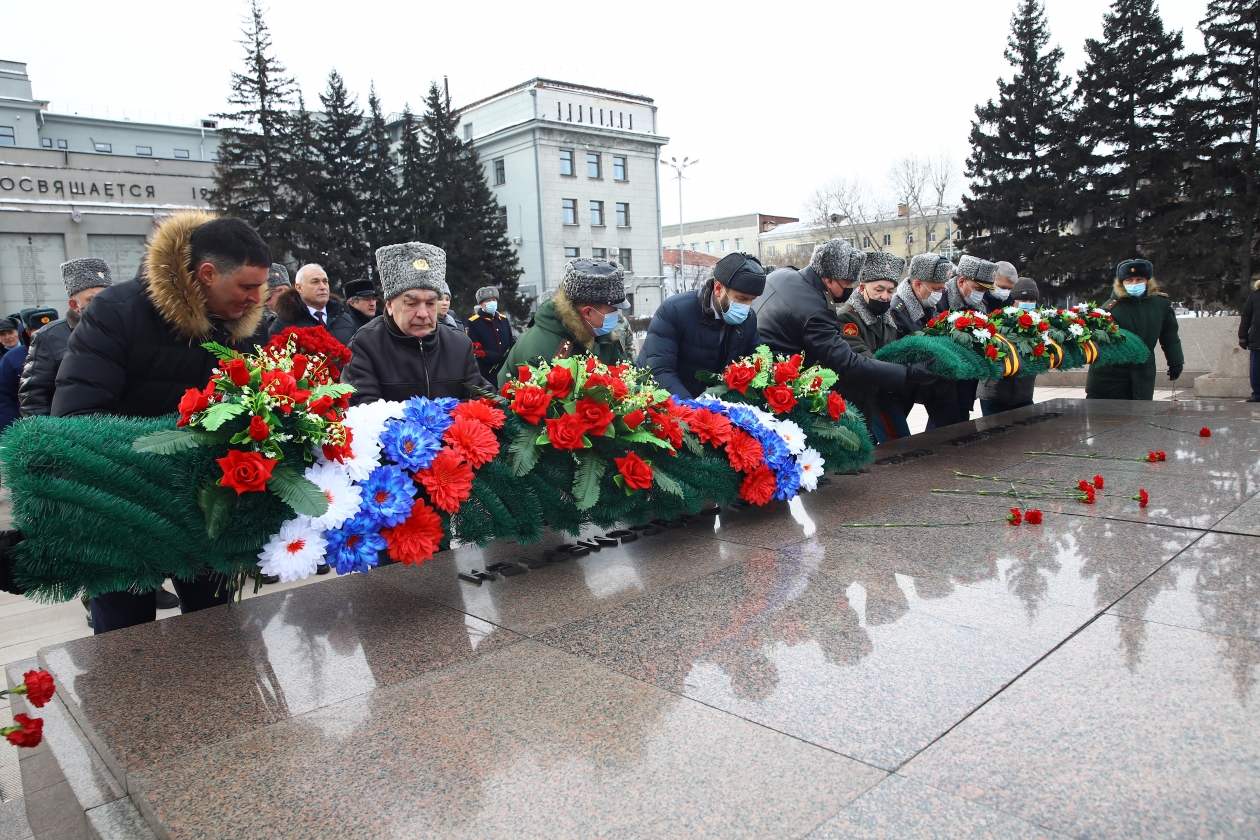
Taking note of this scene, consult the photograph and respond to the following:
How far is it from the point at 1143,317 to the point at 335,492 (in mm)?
6909

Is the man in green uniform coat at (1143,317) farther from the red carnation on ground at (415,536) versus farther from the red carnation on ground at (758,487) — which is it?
the red carnation on ground at (415,536)

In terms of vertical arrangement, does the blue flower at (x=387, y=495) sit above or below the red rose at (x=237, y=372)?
below

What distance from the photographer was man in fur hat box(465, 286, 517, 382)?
847 centimetres

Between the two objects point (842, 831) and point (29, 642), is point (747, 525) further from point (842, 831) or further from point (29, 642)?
point (29, 642)

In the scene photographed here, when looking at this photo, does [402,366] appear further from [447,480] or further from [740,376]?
[740,376]

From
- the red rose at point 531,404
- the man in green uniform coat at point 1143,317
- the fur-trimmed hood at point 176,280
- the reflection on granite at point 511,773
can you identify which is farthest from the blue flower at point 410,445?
the man in green uniform coat at point 1143,317

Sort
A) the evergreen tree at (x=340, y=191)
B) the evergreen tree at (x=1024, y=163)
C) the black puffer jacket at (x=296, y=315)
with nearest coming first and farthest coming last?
the black puffer jacket at (x=296, y=315) → the evergreen tree at (x=1024, y=163) → the evergreen tree at (x=340, y=191)

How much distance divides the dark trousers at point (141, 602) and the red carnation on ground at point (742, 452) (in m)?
1.97

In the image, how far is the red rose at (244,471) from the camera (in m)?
2.33

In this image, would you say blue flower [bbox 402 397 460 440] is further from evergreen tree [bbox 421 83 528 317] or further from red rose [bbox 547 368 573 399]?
evergreen tree [bbox 421 83 528 317]

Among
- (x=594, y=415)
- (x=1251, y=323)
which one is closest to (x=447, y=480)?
(x=594, y=415)

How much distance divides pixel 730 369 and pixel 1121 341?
4316 millimetres

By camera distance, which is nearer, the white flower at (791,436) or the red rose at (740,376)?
the white flower at (791,436)

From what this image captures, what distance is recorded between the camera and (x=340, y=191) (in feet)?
99.6
